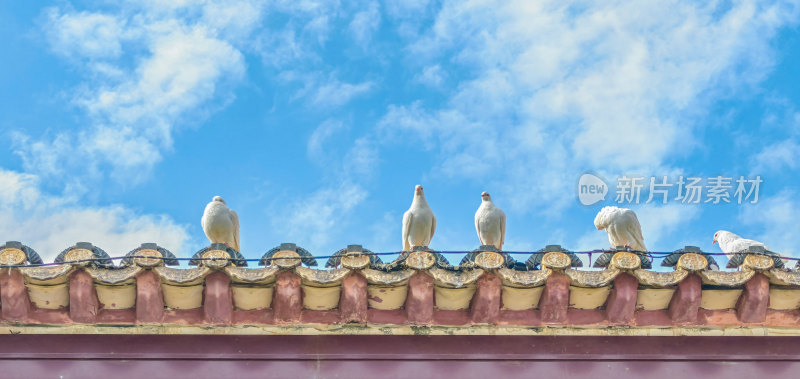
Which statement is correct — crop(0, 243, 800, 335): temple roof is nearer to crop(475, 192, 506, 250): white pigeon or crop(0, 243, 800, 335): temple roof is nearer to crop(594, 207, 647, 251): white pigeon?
crop(594, 207, 647, 251): white pigeon

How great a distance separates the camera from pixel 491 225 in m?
10.4

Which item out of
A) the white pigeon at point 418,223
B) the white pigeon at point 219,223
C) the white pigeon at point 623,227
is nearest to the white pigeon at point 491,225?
the white pigeon at point 418,223

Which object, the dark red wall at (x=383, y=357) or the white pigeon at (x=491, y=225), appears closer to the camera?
the dark red wall at (x=383, y=357)

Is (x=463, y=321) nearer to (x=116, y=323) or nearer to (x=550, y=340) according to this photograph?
(x=550, y=340)

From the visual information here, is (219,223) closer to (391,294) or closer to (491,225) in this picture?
(491,225)

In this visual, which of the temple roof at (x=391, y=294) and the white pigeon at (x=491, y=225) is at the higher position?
the white pigeon at (x=491, y=225)

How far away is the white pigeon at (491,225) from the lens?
408 inches

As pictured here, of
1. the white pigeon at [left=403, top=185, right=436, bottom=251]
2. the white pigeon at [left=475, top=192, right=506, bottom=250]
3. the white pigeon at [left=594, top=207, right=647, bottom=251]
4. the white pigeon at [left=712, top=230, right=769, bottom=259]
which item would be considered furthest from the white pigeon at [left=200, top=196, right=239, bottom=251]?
the white pigeon at [left=712, top=230, right=769, bottom=259]

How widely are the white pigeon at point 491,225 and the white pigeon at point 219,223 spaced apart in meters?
2.50

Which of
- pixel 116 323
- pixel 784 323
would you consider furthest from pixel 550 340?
pixel 116 323

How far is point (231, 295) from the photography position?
721 centimetres

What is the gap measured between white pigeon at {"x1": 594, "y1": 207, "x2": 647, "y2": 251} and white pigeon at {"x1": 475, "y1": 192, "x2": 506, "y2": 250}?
1.06 m

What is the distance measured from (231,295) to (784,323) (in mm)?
4054

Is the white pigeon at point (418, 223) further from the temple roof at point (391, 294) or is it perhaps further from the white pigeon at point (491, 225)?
the temple roof at point (391, 294)
